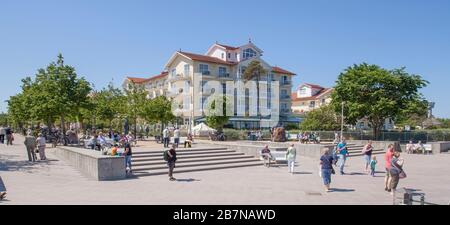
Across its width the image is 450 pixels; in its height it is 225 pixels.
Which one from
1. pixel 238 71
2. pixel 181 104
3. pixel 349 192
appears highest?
pixel 238 71

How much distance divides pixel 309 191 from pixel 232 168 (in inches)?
256

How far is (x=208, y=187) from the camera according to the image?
41.9ft

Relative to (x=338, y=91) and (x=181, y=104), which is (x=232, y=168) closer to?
(x=338, y=91)

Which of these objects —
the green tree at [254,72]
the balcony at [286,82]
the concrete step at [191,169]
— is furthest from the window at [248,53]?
the concrete step at [191,169]

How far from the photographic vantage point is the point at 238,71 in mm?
59844

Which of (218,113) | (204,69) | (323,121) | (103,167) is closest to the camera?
(103,167)

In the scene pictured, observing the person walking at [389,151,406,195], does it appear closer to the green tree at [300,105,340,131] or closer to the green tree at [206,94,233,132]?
the green tree at [206,94,233,132]

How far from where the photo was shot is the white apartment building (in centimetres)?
Result: 5672

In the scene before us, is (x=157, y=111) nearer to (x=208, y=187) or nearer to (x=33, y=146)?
(x=33, y=146)

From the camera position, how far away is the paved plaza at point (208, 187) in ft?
34.7

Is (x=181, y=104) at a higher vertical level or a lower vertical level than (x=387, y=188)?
higher

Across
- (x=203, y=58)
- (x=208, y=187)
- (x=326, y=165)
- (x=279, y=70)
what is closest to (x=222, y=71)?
(x=203, y=58)

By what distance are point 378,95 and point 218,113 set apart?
1623 cm
